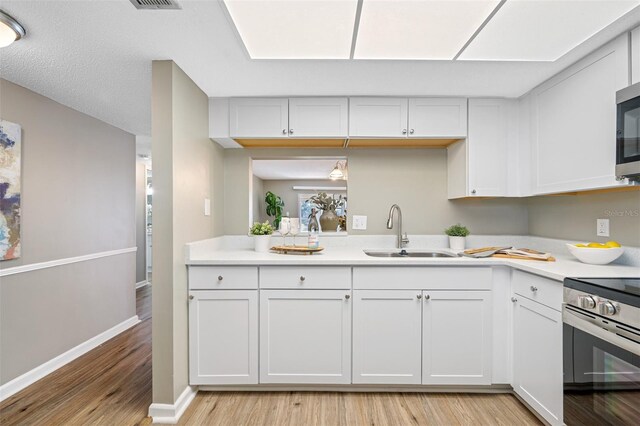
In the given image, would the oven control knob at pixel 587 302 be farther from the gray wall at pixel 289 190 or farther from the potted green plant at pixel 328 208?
the gray wall at pixel 289 190

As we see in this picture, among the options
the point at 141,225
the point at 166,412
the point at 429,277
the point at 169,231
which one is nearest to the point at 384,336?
the point at 429,277

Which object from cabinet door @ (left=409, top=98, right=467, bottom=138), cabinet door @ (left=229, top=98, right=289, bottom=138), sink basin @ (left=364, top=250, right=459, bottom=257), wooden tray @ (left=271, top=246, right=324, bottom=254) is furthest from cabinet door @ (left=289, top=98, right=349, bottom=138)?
sink basin @ (left=364, top=250, right=459, bottom=257)

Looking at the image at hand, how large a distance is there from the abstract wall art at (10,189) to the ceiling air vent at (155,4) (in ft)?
5.18

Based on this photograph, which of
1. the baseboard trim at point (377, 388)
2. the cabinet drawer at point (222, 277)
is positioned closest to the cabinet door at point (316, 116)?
the cabinet drawer at point (222, 277)

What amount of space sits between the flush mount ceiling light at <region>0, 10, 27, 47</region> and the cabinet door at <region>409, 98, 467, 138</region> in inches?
93.5

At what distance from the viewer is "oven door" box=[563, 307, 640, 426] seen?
4.22 feet

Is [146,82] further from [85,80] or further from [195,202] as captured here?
[195,202]

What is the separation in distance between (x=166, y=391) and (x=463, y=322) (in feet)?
6.30

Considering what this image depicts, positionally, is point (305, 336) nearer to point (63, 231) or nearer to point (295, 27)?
point (295, 27)

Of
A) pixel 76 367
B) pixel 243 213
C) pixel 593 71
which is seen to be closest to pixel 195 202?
pixel 243 213

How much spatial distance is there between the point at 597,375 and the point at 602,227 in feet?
3.55

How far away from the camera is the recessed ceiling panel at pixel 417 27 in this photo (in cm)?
149

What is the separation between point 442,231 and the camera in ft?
9.33

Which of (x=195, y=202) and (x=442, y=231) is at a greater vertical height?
(x=195, y=202)
